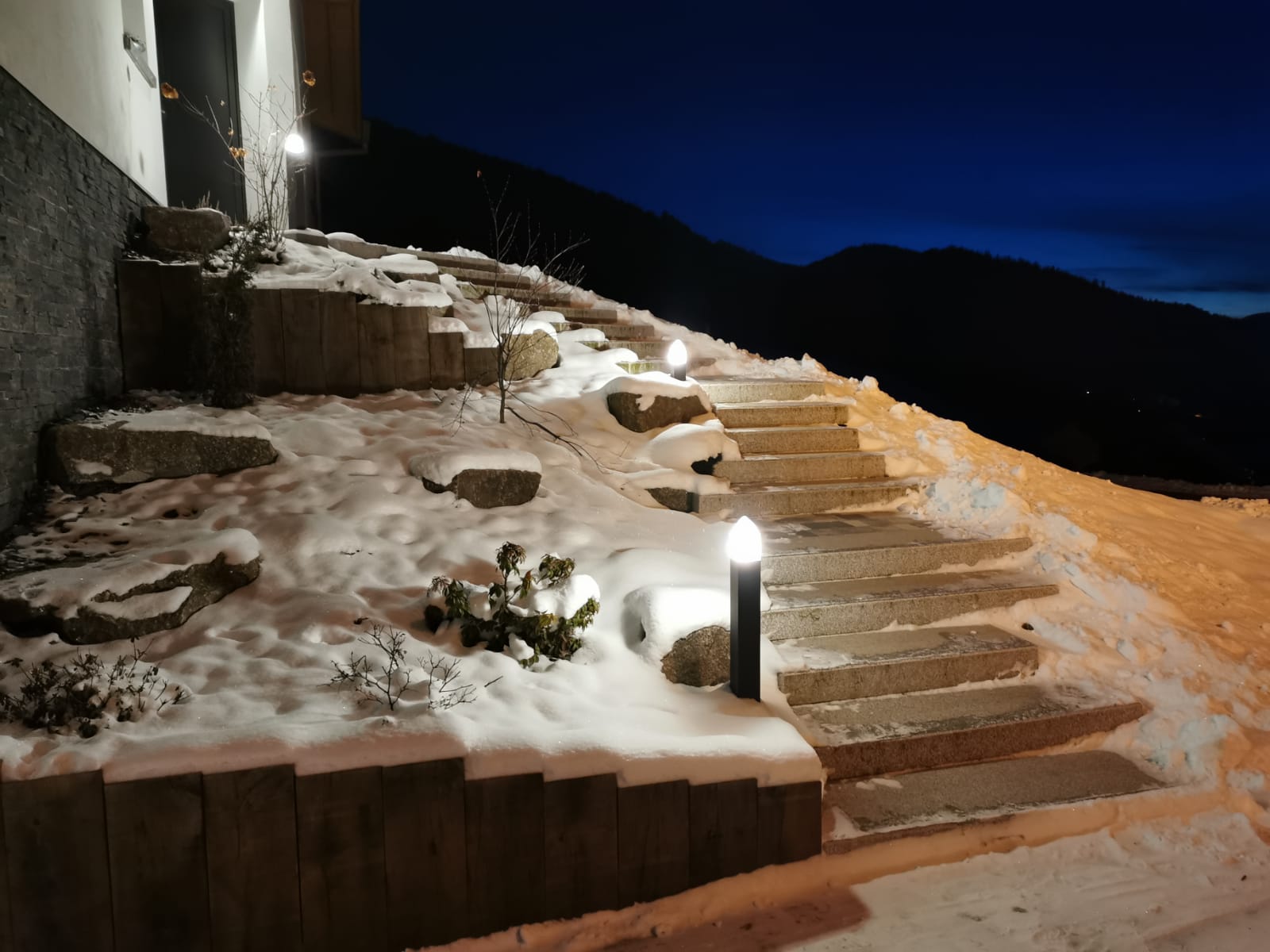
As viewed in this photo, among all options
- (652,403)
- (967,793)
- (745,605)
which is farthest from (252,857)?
(652,403)

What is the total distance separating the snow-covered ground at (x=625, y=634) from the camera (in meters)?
2.43

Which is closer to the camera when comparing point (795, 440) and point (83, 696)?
point (83, 696)

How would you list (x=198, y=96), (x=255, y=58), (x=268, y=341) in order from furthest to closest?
(x=198, y=96) → (x=255, y=58) → (x=268, y=341)

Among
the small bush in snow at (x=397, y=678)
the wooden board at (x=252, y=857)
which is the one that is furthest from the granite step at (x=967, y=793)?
the wooden board at (x=252, y=857)

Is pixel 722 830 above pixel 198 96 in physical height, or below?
below

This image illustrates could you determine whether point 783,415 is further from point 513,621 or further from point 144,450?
point 144,450

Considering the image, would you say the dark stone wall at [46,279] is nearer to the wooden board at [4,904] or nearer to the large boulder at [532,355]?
the wooden board at [4,904]

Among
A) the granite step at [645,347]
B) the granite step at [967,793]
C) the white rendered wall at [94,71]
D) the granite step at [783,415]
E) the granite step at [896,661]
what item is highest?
the white rendered wall at [94,71]

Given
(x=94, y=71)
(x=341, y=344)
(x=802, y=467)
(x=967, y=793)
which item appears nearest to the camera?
(x=967, y=793)

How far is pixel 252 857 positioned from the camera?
86.5 inches

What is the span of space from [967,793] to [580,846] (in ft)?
5.17

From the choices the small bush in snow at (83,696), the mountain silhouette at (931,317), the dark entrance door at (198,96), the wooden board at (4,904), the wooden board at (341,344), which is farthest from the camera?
the mountain silhouette at (931,317)

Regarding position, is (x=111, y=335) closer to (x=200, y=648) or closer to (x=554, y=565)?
(x=200, y=648)

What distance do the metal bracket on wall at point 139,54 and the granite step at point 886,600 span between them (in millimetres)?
5969
